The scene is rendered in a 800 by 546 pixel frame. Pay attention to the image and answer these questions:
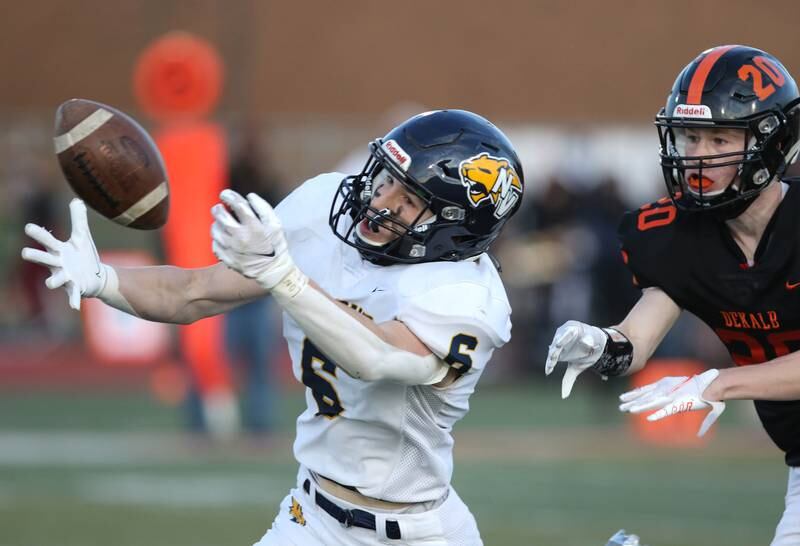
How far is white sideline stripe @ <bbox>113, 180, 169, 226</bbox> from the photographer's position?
3975mm

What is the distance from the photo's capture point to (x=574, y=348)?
12.3 ft

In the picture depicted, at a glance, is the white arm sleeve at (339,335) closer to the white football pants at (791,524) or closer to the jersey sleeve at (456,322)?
the jersey sleeve at (456,322)

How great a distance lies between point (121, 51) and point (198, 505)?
960 centimetres

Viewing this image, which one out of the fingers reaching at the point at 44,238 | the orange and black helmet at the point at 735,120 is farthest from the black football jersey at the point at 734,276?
the fingers reaching at the point at 44,238

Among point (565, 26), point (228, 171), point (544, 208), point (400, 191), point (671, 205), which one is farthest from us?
point (565, 26)

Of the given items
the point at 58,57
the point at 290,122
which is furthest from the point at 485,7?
the point at 58,57

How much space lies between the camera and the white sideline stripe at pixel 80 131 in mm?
3920

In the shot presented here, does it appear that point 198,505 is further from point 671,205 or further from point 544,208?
point 544,208

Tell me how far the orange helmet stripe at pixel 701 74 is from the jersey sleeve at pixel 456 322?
878 millimetres

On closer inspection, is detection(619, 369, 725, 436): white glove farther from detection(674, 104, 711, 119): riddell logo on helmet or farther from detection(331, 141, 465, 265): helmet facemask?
detection(674, 104, 711, 119): riddell logo on helmet

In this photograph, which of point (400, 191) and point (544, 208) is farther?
point (544, 208)

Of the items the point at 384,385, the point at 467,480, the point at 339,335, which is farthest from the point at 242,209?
the point at 467,480

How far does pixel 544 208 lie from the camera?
12.9 metres

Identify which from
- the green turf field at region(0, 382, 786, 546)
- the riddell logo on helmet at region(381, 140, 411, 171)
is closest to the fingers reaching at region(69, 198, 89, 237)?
the riddell logo on helmet at region(381, 140, 411, 171)
